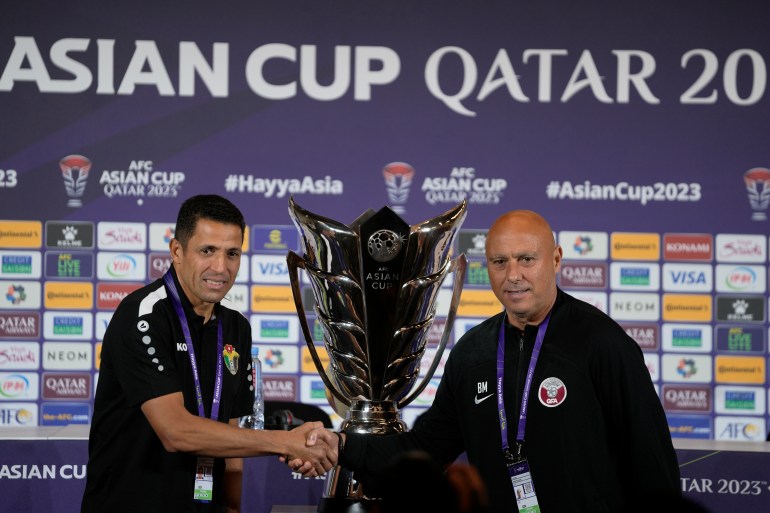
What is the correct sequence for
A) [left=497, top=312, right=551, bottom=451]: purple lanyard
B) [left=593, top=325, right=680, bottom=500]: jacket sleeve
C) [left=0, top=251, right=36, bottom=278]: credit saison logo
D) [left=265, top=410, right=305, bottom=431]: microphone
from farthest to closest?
[left=0, top=251, right=36, bottom=278]: credit saison logo
[left=265, top=410, right=305, bottom=431]: microphone
[left=497, top=312, right=551, bottom=451]: purple lanyard
[left=593, top=325, right=680, bottom=500]: jacket sleeve

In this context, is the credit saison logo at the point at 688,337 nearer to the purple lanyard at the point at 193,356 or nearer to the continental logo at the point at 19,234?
the purple lanyard at the point at 193,356

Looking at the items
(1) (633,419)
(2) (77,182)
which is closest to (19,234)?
(2) (77,182)

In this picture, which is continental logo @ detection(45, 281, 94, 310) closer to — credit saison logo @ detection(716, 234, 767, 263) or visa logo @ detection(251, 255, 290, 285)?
visa logo @ detection(251, 255, 290, 285)

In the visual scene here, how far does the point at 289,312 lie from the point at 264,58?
1.41 metres

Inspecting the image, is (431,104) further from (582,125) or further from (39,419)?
(39,419)

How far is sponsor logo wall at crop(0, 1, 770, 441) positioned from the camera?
16.1ft

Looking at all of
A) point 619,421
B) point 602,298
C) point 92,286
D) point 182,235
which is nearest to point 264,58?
point 92,286

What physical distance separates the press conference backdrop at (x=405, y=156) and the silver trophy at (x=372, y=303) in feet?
7.98

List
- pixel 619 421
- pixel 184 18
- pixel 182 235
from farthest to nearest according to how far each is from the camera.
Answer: pixel 184 18 → pixel 182 235 → pixel 619 421

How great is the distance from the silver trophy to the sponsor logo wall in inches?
94.6

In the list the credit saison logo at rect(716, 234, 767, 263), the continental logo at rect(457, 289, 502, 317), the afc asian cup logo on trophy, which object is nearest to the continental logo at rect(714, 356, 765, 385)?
the credit saison logo at rect(716, 234, 767, 263)

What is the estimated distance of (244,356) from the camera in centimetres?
253

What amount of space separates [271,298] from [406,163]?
1060 mm

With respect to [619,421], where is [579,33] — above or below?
above
